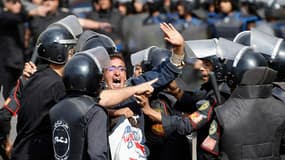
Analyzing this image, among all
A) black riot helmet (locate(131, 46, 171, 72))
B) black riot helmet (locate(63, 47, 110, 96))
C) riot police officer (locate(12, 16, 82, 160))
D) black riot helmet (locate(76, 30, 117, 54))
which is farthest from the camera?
black riot helmet (locate(131, 46, 171, 72))

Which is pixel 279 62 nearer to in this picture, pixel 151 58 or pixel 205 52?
pixel 205 52

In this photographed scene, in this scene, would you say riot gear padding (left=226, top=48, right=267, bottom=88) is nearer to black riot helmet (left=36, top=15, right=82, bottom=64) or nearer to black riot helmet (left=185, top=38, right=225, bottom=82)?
black riot helmet (left=185, top=38, right=225, bottom=82)

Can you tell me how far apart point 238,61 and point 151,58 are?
1.28 metres

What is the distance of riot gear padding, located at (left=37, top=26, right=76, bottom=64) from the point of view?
6426 mm

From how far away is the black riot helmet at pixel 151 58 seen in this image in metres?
7.10

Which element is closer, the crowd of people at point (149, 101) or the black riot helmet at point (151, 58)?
the crowd of people at point (149, 101)

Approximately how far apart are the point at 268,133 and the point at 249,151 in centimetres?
20

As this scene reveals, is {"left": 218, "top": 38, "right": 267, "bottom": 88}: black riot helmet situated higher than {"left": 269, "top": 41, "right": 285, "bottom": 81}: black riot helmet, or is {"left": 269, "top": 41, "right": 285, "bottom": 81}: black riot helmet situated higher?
{"left": 218, "top": 38, "right": 267, "bottom": 88}: black riot helmet

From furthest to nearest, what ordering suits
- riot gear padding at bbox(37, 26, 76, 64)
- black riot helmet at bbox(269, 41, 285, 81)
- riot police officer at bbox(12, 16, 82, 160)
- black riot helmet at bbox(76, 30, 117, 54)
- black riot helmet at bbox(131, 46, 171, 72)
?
black riot helmet at bbox(131, 46, 171, 72)
black riot helmet at bbox(76, 30, 117, 54)
black riot helmet at bbox(269, 41, 285, 81)
riot gear padding at bbox(37, 26, 76, 64)
riot police officer at bbox(12, 16, 82, 160)

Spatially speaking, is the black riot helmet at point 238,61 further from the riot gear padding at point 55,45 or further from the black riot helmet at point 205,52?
the riot gear padding at point 55,45

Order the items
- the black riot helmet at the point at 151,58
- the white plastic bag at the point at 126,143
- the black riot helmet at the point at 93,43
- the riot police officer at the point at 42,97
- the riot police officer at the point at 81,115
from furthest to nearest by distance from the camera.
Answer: the black riot helmet at the point at 151,58, the black riot helmet at the point at 93,43, the riot police officer at the point at 42,97, the white plastic bag at the point at 126,143, the riot police officer at the point at 81,115

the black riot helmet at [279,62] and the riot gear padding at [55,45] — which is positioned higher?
the riot gear padding at [55,45]

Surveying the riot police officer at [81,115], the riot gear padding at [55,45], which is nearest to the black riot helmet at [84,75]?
the riot police officer at [81,115]

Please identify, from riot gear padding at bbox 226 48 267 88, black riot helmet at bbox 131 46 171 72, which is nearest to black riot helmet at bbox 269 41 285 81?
riot gear padding at bbox 226 48 267 88
